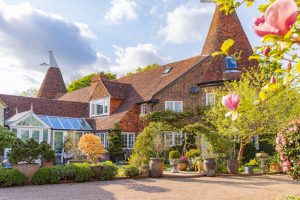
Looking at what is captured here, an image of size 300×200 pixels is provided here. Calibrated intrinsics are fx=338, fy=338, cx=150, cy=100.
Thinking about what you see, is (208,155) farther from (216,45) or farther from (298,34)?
(298,34)

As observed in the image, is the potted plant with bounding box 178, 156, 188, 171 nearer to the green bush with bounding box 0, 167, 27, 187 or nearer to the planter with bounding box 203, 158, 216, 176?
the planter with bounding box 203, 158, 216, 176

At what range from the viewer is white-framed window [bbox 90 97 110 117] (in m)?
30.9

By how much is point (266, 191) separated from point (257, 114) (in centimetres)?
760

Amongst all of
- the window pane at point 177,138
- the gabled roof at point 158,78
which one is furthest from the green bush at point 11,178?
the gabled roof at point 158,78

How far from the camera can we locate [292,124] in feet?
34.9

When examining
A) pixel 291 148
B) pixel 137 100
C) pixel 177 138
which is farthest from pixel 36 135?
pixel 291 148

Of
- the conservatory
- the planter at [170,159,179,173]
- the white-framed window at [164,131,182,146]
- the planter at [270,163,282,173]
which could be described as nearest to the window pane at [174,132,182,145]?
the white-framed window at [164,131,182,146]

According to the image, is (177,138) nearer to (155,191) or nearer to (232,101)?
(155,191)

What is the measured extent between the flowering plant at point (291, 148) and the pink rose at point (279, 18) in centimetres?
1017

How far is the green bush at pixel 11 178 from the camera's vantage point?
517 inches

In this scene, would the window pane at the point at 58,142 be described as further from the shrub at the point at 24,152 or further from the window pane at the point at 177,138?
the shrub at the point at 24,152

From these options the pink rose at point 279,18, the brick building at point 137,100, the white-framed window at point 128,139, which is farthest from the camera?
the white-framed window at point 128,139

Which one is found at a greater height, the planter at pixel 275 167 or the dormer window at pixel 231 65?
the dormer window at pixel 231 65

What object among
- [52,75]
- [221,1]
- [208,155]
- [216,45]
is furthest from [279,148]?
[52,75]
